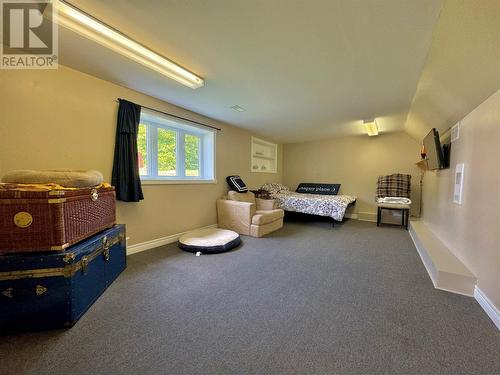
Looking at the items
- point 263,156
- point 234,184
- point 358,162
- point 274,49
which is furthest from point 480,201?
point 263,156

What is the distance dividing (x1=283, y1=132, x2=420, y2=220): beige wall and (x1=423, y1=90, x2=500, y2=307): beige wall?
8.22 feet

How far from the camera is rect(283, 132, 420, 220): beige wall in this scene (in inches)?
194

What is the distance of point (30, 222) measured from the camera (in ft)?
4.57

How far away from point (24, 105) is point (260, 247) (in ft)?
10.3

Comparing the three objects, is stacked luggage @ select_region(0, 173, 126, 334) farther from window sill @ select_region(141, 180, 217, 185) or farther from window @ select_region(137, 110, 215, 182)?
window @ select_region(137, 110, 215, 182)

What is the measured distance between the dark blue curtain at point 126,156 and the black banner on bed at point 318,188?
15.0ft

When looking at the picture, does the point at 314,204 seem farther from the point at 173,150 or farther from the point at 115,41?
the point at 115,41

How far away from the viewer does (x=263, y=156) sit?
5.91m

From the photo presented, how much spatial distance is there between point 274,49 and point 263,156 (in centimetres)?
410

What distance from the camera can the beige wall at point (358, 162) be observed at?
16.2 ft

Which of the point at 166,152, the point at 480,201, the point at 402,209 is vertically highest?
the point at 166,152

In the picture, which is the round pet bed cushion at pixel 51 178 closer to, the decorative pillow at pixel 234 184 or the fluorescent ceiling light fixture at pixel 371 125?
the decorative pillow at pixel 234 184

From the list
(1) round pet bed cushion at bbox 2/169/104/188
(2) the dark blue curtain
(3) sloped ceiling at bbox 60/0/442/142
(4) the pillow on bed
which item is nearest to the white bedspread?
(4) the pillow on bed

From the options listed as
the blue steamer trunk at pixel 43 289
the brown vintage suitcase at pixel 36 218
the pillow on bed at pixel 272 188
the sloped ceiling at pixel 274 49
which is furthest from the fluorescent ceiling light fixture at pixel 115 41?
the pillow on bed at pixel 272 188
